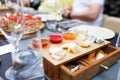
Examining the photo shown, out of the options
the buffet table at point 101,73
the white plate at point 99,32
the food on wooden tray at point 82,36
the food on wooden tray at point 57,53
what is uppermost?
the food on wooden tray at point 82,36

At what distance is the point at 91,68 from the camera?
58 cm

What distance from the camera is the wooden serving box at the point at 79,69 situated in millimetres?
543

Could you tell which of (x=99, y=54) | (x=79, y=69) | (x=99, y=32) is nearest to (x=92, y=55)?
(x=99, y=54)

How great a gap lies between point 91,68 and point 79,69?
0.05m

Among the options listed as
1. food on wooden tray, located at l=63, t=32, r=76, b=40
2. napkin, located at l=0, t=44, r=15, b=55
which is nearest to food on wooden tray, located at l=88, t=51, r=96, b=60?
food on wooden tray, located at l=63, t=32, r=76, b=40

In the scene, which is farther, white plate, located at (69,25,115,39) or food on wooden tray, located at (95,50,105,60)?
white plate, located at (69,25,115,39)

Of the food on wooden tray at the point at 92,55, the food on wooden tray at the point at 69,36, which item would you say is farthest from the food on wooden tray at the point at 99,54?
the food on wooden tray at the point at 69,36

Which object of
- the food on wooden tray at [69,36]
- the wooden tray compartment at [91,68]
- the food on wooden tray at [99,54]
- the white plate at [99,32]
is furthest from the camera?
the white plate at [99,32]

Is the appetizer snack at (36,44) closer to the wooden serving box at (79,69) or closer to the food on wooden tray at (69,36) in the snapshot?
the wooden serving box at (79,69)

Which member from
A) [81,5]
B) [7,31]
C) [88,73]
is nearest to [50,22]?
[7,31]

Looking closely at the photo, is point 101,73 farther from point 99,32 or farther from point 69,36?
point 99,32

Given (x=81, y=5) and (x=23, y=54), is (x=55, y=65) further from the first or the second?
(x=81, y=5)

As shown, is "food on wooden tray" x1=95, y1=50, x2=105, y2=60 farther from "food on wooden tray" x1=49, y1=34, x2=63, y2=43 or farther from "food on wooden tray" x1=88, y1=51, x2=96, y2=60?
"food on wooden tray" x1=49, y1=34, x2=63, y2=43

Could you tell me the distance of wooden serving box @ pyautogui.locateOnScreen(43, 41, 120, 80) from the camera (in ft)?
1.78
